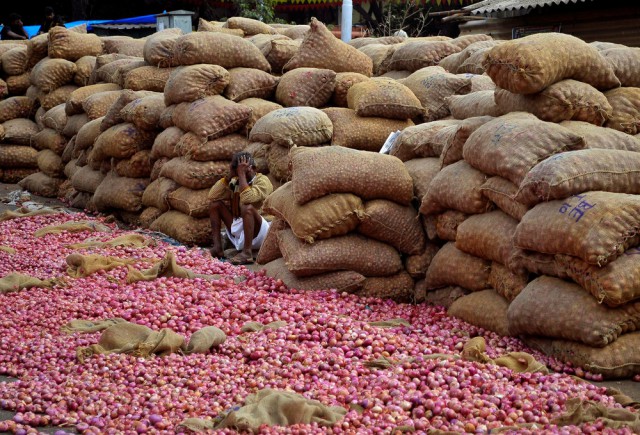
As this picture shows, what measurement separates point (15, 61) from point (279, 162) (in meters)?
6.74

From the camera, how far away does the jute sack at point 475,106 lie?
5.57 meters

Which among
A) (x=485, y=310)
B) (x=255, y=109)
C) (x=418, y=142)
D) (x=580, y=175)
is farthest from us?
(x=255, y=109)

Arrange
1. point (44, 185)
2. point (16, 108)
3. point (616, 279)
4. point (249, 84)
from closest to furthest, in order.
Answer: point (616, 279) < point (249, 84) < point (44, 185) < point (16, 108)

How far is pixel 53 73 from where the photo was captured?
1089 centimetres

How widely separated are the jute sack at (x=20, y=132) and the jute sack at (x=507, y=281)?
8271 millimetres

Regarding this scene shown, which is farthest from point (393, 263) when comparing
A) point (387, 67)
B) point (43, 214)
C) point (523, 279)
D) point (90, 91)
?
point (90, 91)

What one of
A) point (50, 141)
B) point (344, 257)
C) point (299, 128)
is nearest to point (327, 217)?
point (344, 257)

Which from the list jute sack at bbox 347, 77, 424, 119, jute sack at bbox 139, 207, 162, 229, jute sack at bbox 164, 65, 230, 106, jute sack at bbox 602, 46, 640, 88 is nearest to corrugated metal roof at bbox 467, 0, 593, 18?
jute sack at bbox 347, 77, 424, 119

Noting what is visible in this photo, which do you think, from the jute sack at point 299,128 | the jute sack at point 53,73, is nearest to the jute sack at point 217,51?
the jute sack at point 299,128

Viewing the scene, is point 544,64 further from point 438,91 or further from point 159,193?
point 159,193

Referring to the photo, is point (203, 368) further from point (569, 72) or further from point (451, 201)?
point (569, 72)

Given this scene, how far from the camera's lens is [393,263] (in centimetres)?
546

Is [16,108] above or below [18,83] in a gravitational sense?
below

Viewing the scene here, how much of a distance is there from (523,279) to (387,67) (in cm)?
432
